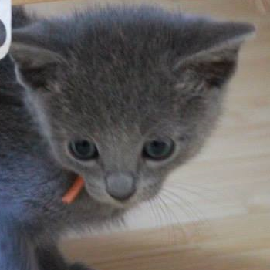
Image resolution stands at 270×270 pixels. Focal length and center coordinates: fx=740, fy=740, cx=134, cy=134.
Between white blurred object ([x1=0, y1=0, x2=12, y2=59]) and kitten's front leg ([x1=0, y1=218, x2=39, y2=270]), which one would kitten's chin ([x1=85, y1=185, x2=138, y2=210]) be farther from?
white blurred object ([x1=0, y1=0, x2=12, y2=59])

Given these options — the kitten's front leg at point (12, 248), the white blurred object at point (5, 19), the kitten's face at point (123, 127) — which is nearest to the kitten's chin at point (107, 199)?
the kitten's face at point (123, 127)

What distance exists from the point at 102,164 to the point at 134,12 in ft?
0.77

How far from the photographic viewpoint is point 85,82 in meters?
1.00

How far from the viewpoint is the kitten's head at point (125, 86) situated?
3.24 feet

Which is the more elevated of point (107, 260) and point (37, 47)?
point (37, 47)

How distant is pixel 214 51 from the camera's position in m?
0.98

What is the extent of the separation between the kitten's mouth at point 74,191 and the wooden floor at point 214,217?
25 centimetres

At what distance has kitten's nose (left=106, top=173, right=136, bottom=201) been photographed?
39.6 inches

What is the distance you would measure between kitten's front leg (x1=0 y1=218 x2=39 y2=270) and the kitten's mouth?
0.29 ft

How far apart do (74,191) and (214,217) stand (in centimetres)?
38

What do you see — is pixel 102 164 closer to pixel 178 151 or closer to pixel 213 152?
pixel 178 151

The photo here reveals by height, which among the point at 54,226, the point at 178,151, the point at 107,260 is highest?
the point at 178,151

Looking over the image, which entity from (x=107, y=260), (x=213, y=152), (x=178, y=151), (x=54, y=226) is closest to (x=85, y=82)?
(x=178, y=151)

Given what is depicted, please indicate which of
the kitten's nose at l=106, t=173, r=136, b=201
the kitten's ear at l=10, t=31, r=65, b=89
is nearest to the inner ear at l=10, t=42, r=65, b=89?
the kitten's ear at l=10, t=31, r=65, b=89
